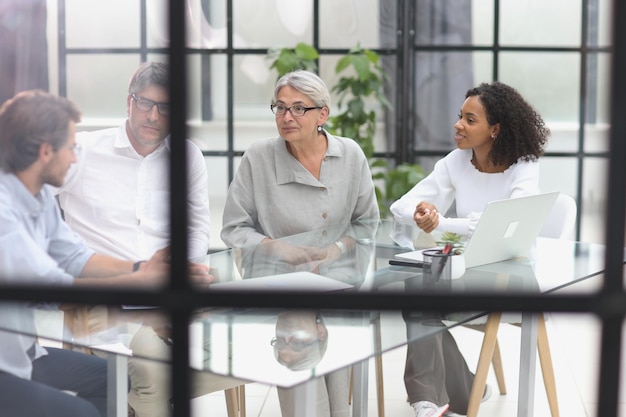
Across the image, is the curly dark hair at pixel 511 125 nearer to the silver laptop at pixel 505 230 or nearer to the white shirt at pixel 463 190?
the white shirt at pixel 463 190

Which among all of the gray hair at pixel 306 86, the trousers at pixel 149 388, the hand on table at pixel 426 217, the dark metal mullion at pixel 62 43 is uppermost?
the dark metal mullion at pixel 62 43

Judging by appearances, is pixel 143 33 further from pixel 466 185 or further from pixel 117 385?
pixel 117 385

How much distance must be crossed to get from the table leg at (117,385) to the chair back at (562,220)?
1727mm

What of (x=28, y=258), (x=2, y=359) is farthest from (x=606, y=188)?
(x=2, y=359)

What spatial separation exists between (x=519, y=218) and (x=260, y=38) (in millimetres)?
3083

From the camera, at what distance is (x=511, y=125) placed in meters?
3.13

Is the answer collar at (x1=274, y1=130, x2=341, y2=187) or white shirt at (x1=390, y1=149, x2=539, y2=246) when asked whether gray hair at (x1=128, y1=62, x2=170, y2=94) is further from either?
white shirt at (x1=390, y1=149, x2=539, y2=246)

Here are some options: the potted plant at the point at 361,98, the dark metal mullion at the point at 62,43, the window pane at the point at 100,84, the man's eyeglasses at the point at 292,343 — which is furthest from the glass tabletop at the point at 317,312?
the dark metal mullion at the point at 62,43

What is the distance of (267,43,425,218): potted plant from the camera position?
5016 mm

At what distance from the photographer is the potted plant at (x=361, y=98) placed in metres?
5.02

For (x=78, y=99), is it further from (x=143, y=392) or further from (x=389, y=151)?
(x=143, y=392)

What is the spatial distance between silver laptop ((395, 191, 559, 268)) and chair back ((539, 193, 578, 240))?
509 mm

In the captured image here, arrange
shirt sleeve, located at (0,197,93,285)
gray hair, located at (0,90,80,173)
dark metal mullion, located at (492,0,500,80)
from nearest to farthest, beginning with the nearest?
gray hair, located at (0,90,80,173), shirt sleeve, located at (0,197,93,285), dark metal mullion, located at (492,0,500,80)

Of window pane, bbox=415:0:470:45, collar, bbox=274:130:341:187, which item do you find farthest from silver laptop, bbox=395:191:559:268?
window pane, bbox=415:0:470:45
